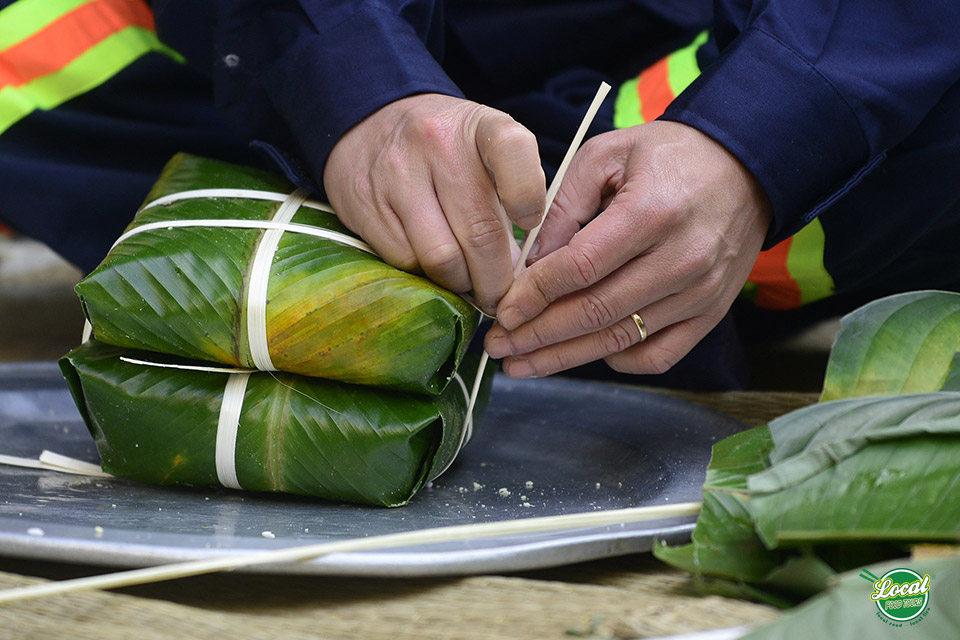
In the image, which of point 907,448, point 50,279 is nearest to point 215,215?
point 907,448

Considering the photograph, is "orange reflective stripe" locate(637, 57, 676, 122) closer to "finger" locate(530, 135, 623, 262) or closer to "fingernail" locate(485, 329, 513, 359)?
"finger" locate(530, 135, 623, 262)

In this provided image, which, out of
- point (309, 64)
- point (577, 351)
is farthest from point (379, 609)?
point (309, 64)

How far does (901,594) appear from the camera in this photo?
0.51m

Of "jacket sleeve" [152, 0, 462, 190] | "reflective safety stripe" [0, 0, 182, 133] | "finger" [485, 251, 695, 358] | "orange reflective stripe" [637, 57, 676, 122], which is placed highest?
"reflective safety stripe" [0, 0, 182, 133]

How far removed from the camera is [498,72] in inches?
47.8

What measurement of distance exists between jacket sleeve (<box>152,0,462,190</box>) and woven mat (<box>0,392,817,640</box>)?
454 millimetres

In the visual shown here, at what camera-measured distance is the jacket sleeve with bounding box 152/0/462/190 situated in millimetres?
864

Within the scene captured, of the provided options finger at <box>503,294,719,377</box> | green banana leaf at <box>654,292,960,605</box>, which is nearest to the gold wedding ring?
finger at <box>503,294,719,377</box>

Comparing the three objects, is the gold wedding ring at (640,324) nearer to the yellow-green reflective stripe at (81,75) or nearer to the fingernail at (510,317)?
the fingernail at (510,317)

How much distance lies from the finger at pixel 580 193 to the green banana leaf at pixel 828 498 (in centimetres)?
30

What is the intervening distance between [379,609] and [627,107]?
77 cm

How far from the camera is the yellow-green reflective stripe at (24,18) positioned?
118 cm

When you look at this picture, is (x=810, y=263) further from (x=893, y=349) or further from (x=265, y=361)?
(x=265, y=361)

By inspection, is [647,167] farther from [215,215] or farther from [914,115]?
[215,215]
